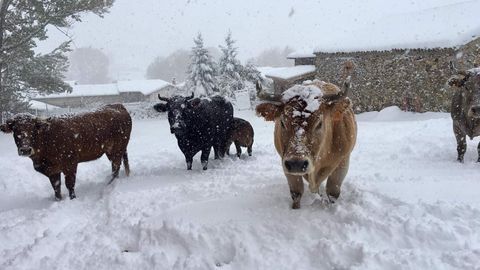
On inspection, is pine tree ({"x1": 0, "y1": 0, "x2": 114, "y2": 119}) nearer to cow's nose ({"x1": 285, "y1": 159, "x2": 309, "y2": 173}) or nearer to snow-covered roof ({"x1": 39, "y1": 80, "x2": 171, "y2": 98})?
cow's nose ({"x1": 285, "y1": 159, "x2": 309, "y2": 173})

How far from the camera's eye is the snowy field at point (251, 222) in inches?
145

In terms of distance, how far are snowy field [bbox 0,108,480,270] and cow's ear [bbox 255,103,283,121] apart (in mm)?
1119

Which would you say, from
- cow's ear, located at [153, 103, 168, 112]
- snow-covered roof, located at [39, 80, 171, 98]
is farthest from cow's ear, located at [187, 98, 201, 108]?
snow-covered roof, located at [39, 80, 171, 98]

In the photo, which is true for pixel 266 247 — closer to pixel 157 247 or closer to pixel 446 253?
pixel 157 247

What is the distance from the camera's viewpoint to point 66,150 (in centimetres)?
645

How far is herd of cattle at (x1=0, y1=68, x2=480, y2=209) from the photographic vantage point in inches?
169

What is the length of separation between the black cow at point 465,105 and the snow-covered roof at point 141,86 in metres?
44.8

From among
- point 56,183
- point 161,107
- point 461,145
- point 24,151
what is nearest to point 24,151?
point 24,151

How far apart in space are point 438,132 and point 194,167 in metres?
6.09

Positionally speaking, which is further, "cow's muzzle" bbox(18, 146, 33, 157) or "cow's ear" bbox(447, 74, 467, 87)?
"cow's ear" bbox(447, 74, 467, 87)

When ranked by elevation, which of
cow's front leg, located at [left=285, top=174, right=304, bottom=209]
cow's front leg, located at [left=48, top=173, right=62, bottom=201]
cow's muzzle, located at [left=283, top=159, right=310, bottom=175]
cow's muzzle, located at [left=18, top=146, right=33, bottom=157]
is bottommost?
cow's front leg, located at [left=48, top=173, right=62, bottom=201]

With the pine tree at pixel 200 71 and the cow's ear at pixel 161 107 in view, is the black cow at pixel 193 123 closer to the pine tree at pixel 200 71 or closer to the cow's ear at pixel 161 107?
the cow's ear at pixel 161 107

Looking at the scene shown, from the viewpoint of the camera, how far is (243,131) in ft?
29.2

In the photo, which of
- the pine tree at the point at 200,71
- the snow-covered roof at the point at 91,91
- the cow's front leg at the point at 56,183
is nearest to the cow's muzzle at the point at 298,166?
the cow's front leg at the point at 56,183
